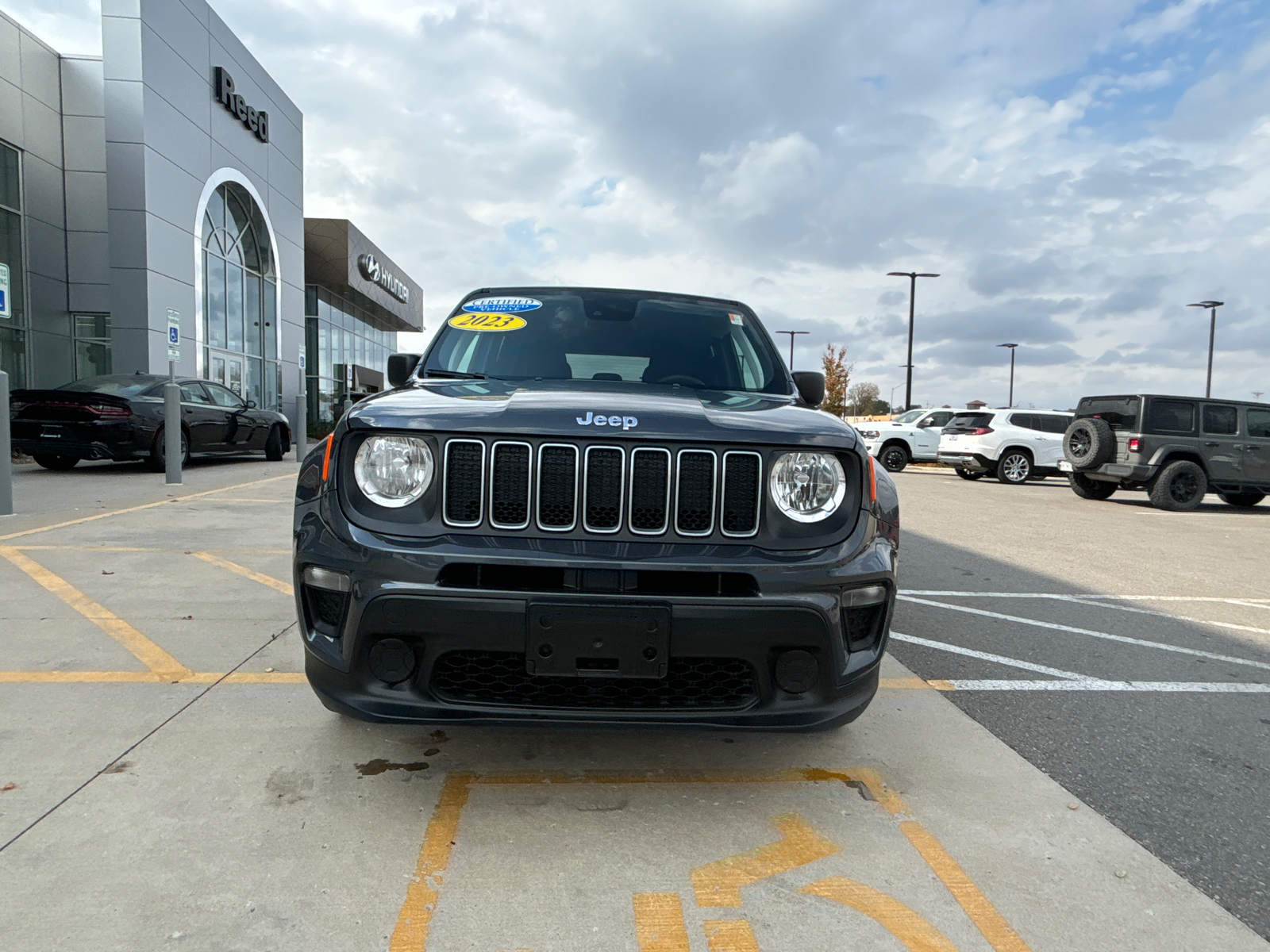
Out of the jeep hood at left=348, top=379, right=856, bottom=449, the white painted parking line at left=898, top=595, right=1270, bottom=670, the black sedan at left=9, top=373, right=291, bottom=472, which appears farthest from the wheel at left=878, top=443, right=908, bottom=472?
the jeep hood at left=348, top=379, right=856, bottom=449

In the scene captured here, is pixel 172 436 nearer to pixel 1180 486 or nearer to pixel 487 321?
pixel 487 321

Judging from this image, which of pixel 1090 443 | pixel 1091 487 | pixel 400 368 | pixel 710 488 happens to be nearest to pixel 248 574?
pixel 400 368

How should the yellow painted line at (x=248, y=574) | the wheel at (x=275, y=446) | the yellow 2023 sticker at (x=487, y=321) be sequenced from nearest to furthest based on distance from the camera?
1. the yellow 2023 sticker at (x=487, y=321)
2. the yellow painted line at (x=248, y=574)
3. the wheel at (x=275, y=446)

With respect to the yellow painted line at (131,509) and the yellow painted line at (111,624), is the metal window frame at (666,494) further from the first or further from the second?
the yellow painted line at (131,509)

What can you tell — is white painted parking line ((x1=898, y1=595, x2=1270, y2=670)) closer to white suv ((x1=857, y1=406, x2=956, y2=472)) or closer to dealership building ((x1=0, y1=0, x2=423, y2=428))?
white suv ((x1=857, y1=406, x2=956, y2=472))

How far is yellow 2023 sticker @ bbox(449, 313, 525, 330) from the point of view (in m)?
3.69

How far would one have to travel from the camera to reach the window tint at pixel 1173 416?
12.0 m

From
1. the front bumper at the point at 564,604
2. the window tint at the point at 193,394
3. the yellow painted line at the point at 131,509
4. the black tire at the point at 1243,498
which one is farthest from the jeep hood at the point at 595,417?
the black tire at the point at 1243,498

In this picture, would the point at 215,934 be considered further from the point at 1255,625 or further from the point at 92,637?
the point at 1255,625

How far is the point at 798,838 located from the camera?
2.23 m

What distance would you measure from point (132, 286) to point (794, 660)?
1881cm

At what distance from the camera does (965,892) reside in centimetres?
200

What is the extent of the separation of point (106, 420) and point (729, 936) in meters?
11.2

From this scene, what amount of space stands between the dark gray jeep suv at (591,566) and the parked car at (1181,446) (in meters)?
11.6
